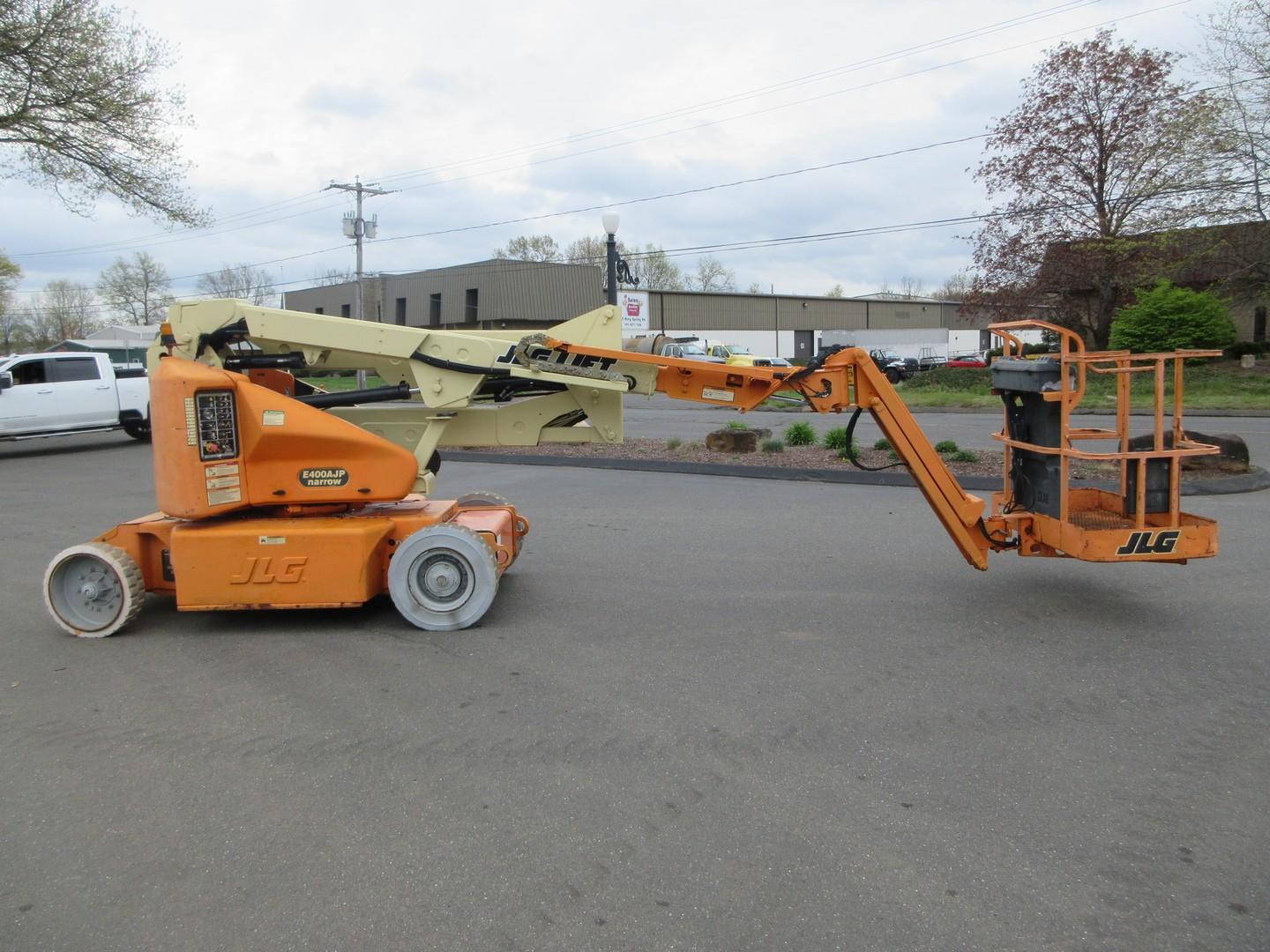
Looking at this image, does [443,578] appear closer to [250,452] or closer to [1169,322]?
[250,452]

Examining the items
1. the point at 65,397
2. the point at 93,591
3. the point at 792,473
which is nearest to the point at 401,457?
the point at 93,591

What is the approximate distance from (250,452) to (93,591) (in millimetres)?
1434

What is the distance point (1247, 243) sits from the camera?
957 inches

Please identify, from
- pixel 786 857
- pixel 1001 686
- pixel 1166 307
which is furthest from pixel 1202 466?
pixel 1166 307

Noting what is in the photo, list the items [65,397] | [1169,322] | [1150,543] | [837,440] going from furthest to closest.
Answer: [1169,322], [65,397], [837,440], [1150,543]

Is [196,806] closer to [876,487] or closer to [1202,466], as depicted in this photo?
[876,487]

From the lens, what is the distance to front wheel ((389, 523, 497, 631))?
629cm

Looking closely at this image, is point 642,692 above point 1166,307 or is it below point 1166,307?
below

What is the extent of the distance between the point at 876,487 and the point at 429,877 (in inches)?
383

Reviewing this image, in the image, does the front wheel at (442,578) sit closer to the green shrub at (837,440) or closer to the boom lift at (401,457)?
the boom lift at (401,457)

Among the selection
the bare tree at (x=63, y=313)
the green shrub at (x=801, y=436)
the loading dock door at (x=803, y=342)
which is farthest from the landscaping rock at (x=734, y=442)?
the bare tree at (x=63, y=313)

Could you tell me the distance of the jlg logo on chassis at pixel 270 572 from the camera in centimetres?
623

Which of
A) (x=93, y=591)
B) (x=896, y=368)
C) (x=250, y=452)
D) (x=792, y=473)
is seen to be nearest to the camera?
(x=250, y=452)

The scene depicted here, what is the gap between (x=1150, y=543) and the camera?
19.5 ft
